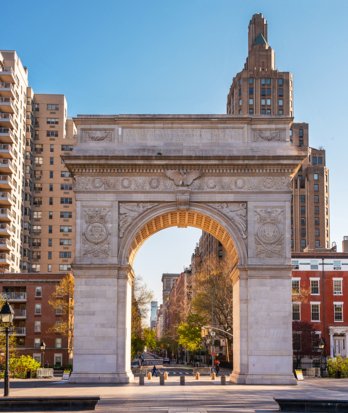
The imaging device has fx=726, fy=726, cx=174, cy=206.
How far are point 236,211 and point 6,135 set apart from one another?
185 feet

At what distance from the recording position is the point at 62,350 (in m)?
79.4

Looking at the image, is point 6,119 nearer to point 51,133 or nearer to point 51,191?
point 51,133

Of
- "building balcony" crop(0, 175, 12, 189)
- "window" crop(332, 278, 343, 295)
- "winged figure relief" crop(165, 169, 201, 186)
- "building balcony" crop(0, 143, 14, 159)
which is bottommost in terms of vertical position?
"window" crop(332, 278, 343, 295)

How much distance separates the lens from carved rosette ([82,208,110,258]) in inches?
1628

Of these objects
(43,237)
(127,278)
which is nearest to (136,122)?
(127,278)

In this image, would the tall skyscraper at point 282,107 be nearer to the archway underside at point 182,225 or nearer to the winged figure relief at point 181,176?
the archway underside at point 182,225

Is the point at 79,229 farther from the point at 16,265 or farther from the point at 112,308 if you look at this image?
the point at 16,265

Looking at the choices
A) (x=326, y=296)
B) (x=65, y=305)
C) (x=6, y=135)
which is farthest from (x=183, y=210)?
(x=6, y=135)

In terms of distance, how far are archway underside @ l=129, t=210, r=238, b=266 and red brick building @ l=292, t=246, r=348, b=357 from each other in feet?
99.5

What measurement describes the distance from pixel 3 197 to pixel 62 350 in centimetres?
2156

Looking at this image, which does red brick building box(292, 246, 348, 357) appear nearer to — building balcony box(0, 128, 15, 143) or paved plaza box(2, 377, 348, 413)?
paved plaza box(2, 377, 348, 413)

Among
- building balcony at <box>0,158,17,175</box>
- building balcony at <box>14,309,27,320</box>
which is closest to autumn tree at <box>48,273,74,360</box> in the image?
building balcony at <box>14,309,27,320</box>

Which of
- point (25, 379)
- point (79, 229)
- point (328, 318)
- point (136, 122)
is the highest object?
point (136, 122)

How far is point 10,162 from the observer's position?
9081 cm
